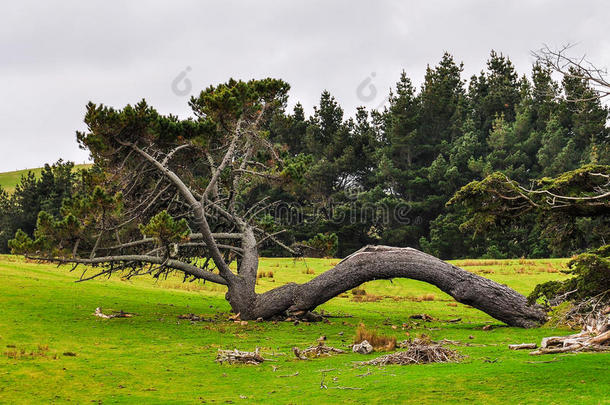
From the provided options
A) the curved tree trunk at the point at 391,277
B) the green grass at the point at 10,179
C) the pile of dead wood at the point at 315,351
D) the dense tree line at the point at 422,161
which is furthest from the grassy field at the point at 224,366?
the green grass at the point at 10,179

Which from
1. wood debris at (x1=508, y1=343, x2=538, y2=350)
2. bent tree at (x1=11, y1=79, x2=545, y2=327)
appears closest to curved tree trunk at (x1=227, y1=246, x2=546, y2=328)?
bent tree at (x1=11, y1=79, x2=545, y2=327)

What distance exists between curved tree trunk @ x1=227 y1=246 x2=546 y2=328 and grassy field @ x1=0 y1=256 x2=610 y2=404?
773mm

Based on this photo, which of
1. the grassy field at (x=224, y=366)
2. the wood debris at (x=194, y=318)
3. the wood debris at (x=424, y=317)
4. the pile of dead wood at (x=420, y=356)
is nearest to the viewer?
the grassy field at (x=224, y=366)

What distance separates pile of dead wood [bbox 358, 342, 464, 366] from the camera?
10.5 m

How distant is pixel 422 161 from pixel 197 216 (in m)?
57.0

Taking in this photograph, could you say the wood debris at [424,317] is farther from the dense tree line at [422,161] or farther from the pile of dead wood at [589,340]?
the dense tree line at [422,161]

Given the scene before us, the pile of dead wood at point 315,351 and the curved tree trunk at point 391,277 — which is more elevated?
the curved tree trunk at point 391,277

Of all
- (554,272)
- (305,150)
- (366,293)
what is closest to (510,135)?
(305,150)

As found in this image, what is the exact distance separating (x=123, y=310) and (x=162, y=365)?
8.73m

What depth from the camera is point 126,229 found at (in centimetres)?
1970

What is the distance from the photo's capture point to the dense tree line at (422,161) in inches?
2304

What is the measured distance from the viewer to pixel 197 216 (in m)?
17.5

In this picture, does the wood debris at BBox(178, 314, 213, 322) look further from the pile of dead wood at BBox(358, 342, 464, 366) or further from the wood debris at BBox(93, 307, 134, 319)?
the pile of dead wood at BBox(358, 342, 464, 366)

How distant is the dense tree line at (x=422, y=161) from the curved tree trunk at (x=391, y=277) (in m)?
36.1
